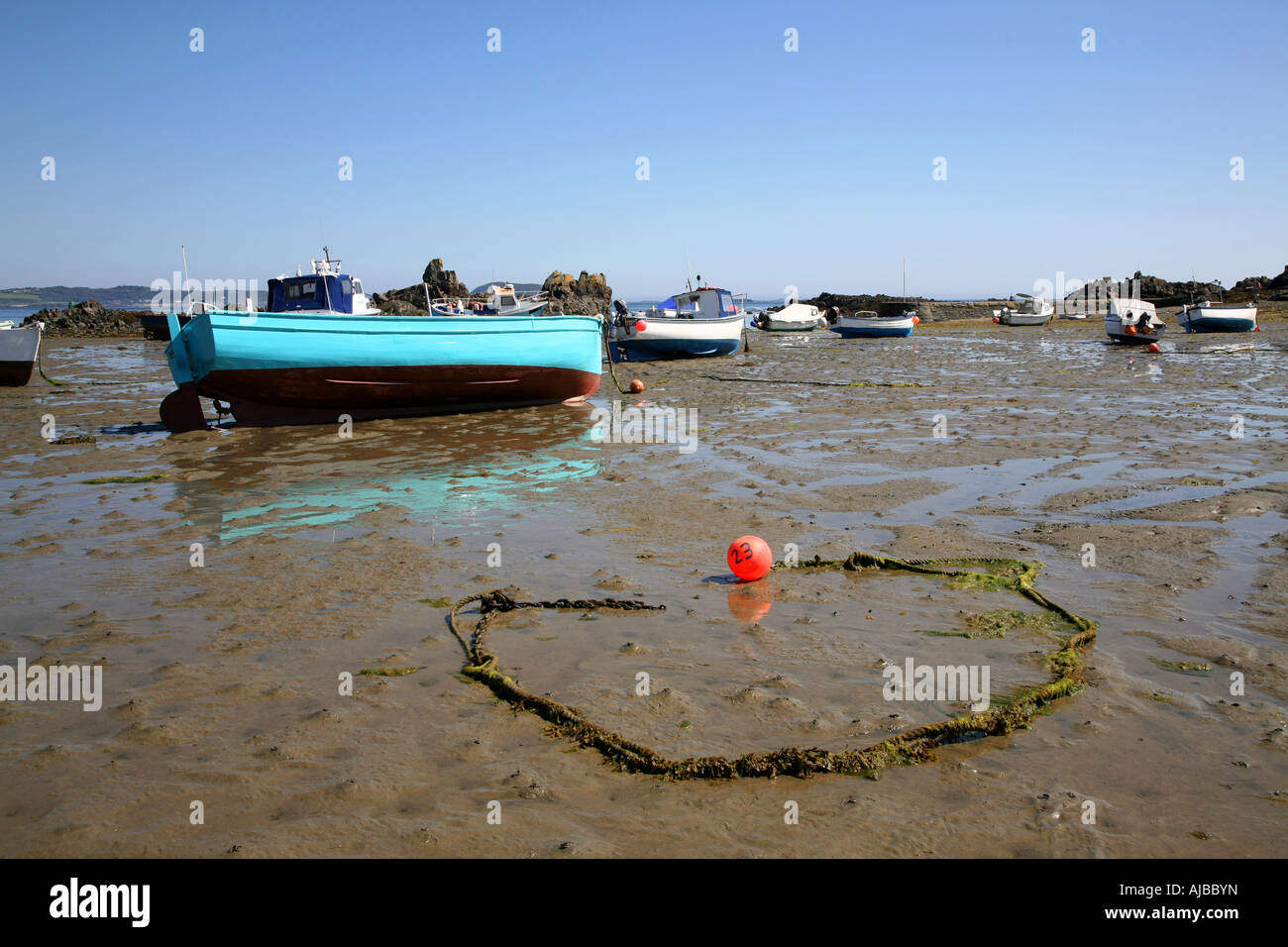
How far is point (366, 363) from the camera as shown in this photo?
14.7 m

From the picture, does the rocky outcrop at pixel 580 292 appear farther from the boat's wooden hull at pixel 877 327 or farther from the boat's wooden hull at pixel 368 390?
the boat's wooden hull at pixel 368 390

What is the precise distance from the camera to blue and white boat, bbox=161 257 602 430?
1381 cm

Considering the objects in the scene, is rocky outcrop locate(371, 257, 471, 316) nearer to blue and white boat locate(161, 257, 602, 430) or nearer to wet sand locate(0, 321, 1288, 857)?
blue and white boat locate(161, 257, 602, 430)

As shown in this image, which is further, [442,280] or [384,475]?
[442,280]

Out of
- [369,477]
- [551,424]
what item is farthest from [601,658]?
[551,424]

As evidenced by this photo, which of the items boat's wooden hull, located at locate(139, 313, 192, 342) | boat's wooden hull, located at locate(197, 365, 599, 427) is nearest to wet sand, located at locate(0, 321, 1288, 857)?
boat's wooden hull, located at locate(197, 365, 599, 427)

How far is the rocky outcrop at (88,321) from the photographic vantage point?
5512 centimetres

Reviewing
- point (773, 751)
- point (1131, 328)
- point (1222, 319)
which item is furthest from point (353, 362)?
point (1222, 319)

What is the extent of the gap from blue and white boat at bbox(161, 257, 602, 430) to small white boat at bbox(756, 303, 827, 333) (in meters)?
39.4

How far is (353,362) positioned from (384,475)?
4930 millimetres

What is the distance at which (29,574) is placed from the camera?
6559mm

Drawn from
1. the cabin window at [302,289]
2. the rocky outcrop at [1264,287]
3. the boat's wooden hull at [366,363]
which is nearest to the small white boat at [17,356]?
the cabin window at [302,289]

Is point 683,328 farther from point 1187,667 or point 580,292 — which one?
point 580,292
